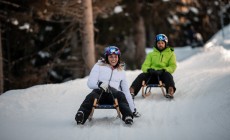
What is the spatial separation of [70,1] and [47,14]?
1090 millimetres

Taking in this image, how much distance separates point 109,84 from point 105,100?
0.36 metres

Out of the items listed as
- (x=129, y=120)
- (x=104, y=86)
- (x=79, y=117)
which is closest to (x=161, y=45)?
(x=104, y=86)

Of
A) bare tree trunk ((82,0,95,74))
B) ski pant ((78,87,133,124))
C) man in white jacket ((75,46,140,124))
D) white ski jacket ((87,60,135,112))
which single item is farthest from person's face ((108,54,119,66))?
bare tree trunk ((82,0,95,74))

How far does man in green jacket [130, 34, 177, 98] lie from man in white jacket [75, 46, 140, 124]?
2.07 meters

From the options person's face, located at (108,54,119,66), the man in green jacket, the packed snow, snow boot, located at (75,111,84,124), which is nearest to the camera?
the packed snow

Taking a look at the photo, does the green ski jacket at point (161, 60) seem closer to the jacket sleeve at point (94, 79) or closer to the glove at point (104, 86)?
the jacket sleeve at point (94, 79)

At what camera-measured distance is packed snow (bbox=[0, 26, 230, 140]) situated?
6.59 meters

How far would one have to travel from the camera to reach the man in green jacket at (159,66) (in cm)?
1007

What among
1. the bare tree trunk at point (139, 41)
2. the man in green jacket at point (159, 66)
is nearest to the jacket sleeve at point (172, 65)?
the man in green jacket at point (159, 66)

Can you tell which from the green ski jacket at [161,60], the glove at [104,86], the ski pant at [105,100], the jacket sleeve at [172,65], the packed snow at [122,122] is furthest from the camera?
the green ski jacket at [161,60]

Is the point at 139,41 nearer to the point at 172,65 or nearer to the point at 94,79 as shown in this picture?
the point at 172,65

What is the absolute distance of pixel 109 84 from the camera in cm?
790

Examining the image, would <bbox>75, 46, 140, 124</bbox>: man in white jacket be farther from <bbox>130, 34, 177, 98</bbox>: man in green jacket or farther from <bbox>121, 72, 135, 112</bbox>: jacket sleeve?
<bbox>130, 34, 177, 98</bbox>: man in green jacket

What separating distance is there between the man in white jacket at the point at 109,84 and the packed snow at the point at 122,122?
303 millimetres
